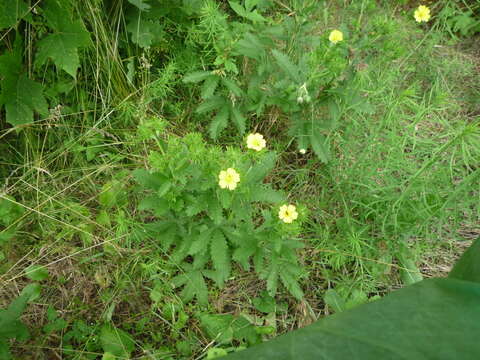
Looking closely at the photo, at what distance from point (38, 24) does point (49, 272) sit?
119 cm

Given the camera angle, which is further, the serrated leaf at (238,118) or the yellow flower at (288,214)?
the serrated leaf at (238,118)

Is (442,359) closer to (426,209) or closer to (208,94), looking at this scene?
(426,209)

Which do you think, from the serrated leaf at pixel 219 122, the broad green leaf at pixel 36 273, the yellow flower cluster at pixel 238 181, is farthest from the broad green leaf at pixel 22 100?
the yellow flower cluster at pixel 238 181

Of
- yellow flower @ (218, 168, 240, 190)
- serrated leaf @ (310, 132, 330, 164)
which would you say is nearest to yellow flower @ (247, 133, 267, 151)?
yellow flower @ (218, 168, 240, 190)

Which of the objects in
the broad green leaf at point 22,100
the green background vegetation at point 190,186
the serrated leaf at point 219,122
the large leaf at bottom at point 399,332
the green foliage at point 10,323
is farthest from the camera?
the serrated leaf at point 219,122

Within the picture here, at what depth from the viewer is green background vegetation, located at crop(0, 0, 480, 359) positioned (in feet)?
5.28

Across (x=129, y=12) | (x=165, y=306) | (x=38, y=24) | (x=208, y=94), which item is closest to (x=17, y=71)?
(x=38, y=24)

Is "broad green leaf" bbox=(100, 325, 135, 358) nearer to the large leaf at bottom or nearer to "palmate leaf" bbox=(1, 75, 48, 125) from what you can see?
"palmate leaf" bbox=(1, 75, 48, 125)

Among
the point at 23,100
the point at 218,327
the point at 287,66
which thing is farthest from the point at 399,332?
the point at 23,100

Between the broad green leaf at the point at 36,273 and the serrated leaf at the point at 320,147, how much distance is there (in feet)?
4.71

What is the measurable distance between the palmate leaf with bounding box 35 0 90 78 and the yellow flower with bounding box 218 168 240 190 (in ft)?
2.78

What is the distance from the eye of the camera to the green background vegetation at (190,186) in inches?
63.4

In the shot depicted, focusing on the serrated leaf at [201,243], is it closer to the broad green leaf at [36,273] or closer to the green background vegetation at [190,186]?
the green background vegetation at [190,186]

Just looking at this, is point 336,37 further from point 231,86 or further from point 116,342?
point 116,342
